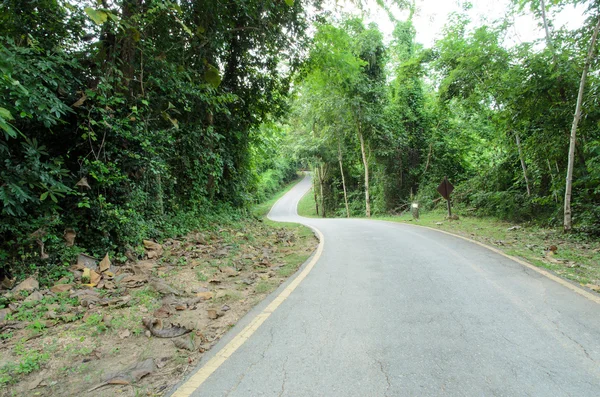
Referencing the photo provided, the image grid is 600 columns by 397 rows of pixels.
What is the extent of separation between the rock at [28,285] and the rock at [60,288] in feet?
0.67

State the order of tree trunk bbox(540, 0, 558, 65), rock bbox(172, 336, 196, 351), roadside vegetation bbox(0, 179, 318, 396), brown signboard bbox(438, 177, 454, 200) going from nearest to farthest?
1. roadside vegetation bbox(0, 179, 318, 396)
2. rock bbox(172, 336, 196, 351)
3. tree trunk bbox(540, 0, 558, 65)
4. brown signboard bbox(438, 177, 454, 200)

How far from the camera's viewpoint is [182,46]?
7.43 meters

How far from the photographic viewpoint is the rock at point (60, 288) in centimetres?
447

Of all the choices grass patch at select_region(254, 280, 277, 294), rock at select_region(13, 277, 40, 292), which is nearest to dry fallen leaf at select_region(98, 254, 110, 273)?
rock at select_region(13, 277, 40, 292)

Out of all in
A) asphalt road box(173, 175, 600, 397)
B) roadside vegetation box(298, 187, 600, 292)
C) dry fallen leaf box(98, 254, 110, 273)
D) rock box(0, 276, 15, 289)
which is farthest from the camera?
roadside vegetation box(298, 187, 600, 292)

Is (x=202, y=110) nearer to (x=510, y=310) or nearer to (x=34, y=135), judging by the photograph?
(x=34, y=135)

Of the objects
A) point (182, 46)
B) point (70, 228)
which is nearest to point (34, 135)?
point (70, 228)

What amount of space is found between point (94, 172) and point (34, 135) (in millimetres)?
973

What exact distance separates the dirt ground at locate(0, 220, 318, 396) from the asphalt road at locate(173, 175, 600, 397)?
1.78 ft

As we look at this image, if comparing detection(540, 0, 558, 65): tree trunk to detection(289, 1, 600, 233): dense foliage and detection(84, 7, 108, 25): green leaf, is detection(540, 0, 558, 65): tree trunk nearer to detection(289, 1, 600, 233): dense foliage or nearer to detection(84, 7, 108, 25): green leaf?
detection(289, 1, 600, 233): dense foliage

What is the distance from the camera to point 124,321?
386 centimetres

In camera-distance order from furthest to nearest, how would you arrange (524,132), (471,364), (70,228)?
(524,132) < (70,228) < (471,364)

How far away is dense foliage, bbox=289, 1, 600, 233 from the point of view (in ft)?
33.8

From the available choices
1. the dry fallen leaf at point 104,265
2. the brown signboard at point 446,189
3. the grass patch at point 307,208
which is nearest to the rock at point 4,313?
the dry fallen leaf at point 104,265
